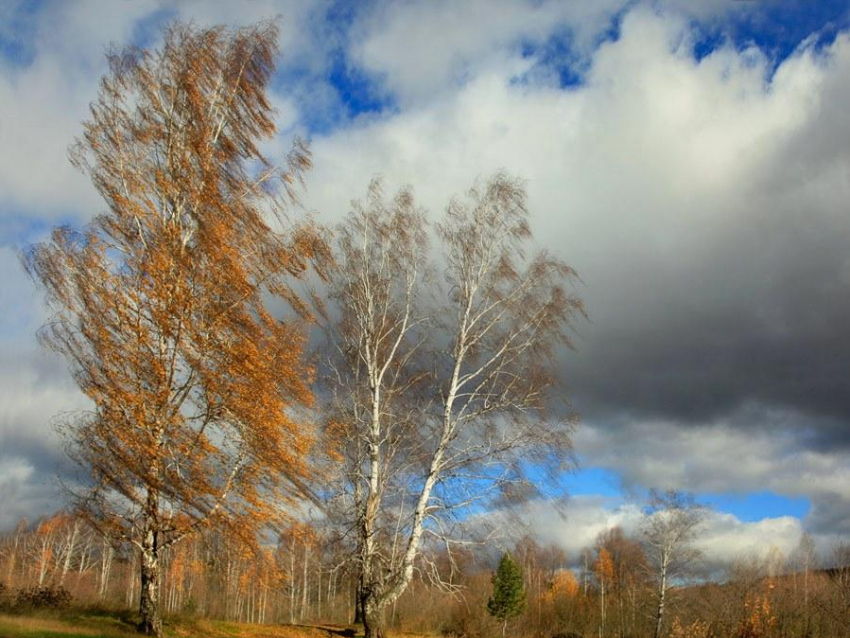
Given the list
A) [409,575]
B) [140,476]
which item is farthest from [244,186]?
[409,575]

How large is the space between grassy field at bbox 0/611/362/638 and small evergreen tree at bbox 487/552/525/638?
29809mm

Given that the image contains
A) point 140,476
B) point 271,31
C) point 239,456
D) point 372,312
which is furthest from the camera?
point 372,312

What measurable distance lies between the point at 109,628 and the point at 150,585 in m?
0.99

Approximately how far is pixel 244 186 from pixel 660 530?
1644 inches

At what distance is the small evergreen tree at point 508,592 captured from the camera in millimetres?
45250

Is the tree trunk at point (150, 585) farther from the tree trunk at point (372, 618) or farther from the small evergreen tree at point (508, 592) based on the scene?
the small evergreen tree at point (508, 592)

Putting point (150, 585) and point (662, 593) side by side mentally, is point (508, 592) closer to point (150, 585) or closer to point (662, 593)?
point (662, 593)

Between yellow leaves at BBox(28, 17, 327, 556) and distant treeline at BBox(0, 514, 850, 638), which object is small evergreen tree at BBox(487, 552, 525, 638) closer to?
distant treeline at BBox(0, 514, 850, 638)

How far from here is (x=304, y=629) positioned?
1817 centimetres

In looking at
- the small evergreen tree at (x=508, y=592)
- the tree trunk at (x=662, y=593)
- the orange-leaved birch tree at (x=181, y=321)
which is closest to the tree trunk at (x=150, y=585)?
the orange-leaved birch tree at (x=181, y=321)

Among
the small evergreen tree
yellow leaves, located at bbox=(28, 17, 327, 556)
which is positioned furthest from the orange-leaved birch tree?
the small evergreen tree

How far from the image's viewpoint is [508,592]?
46.3m

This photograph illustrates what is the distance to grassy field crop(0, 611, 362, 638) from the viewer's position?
11633 mm

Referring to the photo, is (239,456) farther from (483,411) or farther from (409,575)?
(483,411)
